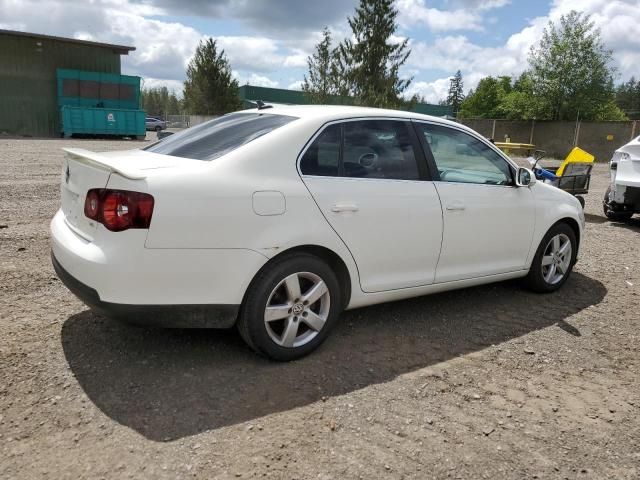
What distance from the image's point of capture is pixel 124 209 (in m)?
2.91

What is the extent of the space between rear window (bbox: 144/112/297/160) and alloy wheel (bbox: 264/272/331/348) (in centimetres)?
94

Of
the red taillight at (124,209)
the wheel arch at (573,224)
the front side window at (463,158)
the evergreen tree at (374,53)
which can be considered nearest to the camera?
the red taillight at (124,209)

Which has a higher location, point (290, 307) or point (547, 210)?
point (547, 210)

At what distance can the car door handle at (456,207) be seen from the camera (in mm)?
4125

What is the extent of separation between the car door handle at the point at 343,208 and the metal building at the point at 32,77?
3352 cm

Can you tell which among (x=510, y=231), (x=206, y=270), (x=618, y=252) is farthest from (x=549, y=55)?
(x=206, y=270)

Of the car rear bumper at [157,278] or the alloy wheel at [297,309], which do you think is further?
the alloy wheel at [297,309]

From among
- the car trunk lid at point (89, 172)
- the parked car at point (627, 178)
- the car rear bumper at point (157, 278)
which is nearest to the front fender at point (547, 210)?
the car rear bumper at point (157, 278)

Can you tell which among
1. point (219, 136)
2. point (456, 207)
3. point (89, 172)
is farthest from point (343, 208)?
point (89, 172)

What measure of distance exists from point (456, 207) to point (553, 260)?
166cm

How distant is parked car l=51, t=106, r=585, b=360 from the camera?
2.96 metres

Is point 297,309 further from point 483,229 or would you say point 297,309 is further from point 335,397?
point 483,229

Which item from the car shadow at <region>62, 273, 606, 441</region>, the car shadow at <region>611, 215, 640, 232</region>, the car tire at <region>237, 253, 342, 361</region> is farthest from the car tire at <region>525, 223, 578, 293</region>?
the car shadow at <region>611, 215, 640, 232</region>

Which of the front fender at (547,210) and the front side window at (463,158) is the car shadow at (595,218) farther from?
the front side window at (463,158)
